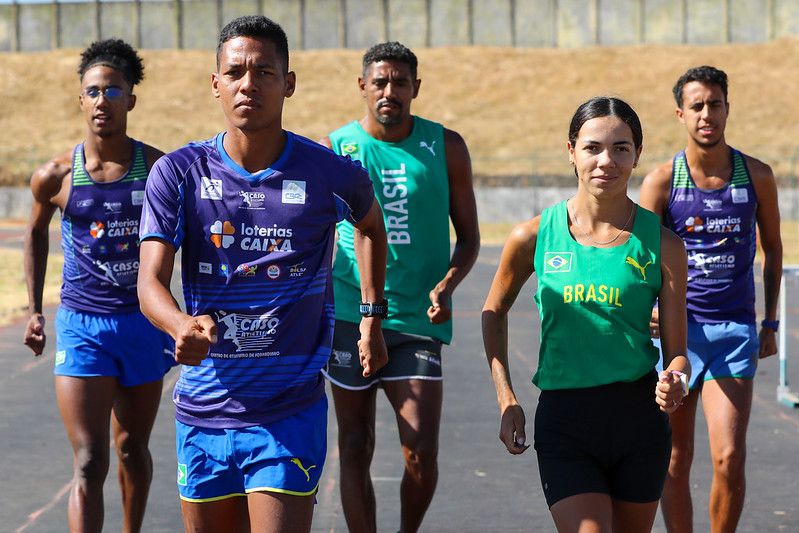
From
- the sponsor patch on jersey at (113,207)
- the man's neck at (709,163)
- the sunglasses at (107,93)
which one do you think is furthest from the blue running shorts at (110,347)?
the man's neck at (709,163)

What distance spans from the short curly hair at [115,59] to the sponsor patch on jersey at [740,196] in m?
2.86

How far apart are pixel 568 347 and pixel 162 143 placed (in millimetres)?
48648

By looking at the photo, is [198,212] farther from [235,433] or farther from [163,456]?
[163,456]

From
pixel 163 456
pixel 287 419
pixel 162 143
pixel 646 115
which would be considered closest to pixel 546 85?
pixel 646 115

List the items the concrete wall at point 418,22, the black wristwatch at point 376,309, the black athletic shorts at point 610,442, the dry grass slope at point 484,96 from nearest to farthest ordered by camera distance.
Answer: the black athletic shorts at point 610,442 → the black wristwatch at point 376,309 → the dry grass slope at point 484,96 → the concrete wall at point 418,22

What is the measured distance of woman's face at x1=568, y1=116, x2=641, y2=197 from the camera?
3762mm

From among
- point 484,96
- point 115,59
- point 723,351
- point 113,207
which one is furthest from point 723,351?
point 484,96

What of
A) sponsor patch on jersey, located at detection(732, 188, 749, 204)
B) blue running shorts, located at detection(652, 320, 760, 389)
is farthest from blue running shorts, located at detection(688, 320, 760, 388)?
sponsor patch on jersey, located at detection(732, 188, 749, 204)

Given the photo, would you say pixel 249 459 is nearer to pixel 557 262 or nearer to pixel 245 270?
pixel 245 270

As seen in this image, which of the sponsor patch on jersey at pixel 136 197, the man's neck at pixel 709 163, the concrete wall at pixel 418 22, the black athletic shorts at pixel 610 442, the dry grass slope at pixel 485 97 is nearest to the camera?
the black athletic shorts at pixel 610 442

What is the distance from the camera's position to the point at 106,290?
205 inches

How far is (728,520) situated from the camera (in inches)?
204

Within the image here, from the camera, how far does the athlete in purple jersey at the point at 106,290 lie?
202 inches

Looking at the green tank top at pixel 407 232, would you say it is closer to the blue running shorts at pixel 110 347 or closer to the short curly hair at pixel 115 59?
the blue running shorts at pixel 110 347
